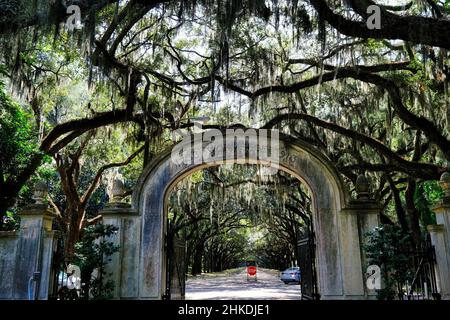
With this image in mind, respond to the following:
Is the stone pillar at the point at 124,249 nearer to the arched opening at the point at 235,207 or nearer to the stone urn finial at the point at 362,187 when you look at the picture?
the arched opening at the point at 235,207

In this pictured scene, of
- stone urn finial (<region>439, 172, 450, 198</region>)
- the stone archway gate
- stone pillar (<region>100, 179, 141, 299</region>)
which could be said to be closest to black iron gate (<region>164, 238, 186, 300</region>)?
the stone archway gate

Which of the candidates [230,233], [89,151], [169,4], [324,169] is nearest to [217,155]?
[324,169]

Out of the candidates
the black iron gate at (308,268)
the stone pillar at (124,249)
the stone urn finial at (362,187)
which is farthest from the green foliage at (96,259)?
the stone urn finial at (362,187)

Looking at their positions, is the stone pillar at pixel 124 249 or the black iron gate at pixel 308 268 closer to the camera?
the stone pillar at pixel 124 249

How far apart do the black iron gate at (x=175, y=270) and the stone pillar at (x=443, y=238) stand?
518cm

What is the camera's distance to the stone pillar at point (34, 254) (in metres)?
7.77

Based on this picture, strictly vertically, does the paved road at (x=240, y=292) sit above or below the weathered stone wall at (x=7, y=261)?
below

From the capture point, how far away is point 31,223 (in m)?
8.03

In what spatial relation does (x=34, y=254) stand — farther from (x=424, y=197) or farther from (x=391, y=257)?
(x=424, y=197)

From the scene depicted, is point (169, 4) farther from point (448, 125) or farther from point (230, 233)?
point (230, 233)

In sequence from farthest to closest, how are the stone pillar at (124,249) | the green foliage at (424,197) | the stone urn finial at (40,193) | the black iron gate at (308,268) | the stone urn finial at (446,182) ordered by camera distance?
1. the green foliage at (424,197)
2. the black iron gate at (308,268)
3. the stone pillar at (124,249)
4. the stone urn finial at (40,193)
5. the stone urn finial at (446,182)

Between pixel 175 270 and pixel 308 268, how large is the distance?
2.99 meters

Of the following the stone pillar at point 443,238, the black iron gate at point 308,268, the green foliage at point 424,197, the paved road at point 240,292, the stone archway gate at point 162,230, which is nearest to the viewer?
the stone pillar at point 443,238

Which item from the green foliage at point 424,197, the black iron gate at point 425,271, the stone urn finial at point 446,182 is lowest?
the black iron gate at point 425,271
